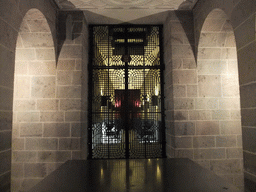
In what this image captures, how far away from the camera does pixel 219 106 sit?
3.96 meters

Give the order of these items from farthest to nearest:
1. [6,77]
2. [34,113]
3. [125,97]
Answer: [125,97] < [34,113] < [6,77]

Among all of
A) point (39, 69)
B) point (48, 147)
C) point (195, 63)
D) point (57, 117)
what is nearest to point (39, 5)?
point (39, 69)

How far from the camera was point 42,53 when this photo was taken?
3914mm

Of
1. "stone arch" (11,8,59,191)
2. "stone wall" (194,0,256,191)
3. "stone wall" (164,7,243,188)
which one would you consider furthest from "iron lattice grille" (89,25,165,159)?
"stone wall" (194,0,256,191)

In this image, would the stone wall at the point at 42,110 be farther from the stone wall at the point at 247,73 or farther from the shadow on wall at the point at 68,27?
the stone wall at the point at 247,73

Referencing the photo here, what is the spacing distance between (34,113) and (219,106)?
3.47m

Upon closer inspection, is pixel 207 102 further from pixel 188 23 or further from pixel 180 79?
pixel 188 23

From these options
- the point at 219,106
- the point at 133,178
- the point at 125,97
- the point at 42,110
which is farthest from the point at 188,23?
the point at 133,178

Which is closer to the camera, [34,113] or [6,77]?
[6,77]

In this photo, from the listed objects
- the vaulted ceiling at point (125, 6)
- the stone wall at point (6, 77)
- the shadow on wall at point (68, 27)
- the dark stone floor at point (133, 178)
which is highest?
the vaulted ceiling at point (125, 6)

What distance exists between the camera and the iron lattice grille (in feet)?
14.7

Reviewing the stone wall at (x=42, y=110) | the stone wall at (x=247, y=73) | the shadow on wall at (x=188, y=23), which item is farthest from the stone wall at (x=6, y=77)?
the shadow on wall at (x=188, y=23)

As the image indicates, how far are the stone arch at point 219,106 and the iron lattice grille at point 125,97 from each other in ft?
3.00

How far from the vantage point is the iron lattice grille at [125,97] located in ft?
14.7
